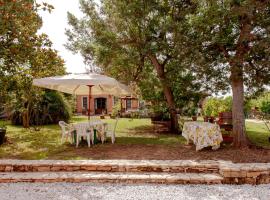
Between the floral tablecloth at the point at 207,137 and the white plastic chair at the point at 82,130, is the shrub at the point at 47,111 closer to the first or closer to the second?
the white plastic chair at the point at 82,130

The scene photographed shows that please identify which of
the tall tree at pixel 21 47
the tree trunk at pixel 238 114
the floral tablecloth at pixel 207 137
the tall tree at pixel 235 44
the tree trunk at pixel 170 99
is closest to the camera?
the tall tree at pixel 235 44

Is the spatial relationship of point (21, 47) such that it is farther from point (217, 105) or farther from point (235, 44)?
point (217, 105)

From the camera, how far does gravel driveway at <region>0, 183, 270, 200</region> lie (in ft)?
16.9

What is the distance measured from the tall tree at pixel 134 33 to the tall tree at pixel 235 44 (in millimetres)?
1030

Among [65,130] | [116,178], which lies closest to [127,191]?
[116,178]

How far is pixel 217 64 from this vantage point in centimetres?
957

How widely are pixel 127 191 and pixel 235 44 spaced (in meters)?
6.20

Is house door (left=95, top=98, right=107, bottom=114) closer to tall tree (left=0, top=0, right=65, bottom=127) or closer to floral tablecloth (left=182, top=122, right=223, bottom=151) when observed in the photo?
tall tree (left=0, top=0, right=65, bottom=127)

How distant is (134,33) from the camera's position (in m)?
12.5

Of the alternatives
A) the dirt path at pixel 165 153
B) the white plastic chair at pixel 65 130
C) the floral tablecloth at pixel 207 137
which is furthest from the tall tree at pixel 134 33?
the dirt path at pixel 165 153

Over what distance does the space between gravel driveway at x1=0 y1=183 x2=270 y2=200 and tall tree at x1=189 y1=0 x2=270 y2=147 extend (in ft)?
12.7

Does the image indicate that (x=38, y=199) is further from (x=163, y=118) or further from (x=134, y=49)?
(x=163, y=118)

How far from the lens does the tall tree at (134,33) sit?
1135 cm

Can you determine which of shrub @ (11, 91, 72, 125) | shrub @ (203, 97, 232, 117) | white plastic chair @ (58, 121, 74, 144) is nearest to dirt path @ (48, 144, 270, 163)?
white plastic chair @ (58, 121, 74, 144)
